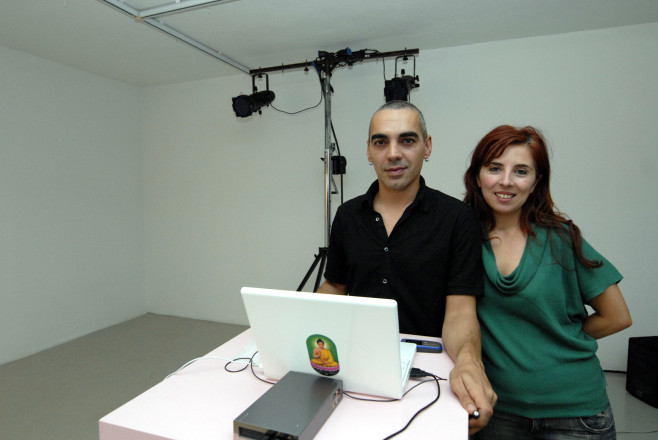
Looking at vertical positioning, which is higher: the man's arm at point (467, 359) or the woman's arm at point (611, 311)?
the woman's arm at point (611, 311)

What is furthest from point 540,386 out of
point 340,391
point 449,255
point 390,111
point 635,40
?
point 635,40

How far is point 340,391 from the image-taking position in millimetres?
866

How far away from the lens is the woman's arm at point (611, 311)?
1.08 metres

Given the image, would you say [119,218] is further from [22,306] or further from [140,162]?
[22,306]

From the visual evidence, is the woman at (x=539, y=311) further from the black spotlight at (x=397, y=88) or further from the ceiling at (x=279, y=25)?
the ceiling at (x=279, y=25)

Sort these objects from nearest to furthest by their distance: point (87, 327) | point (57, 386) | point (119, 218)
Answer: point (57, 386) < point (87, 327) < point (119, 218)

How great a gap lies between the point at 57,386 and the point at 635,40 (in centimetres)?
462

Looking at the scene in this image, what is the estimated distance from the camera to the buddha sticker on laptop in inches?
33.1

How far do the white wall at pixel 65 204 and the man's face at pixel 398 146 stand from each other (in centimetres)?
309

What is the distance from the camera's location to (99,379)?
268cm

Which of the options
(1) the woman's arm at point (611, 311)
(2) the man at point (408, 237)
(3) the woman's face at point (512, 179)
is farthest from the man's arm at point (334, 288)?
(1) the woman's arm at point (611, 311)

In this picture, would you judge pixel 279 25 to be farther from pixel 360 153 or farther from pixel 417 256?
pixel 417 256

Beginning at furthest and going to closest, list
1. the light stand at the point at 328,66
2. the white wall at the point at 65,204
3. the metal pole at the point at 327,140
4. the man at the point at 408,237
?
1. the white wall at the point at 65,204
2. the metal pole at the point at 327,140
3. the light stand at the point at 328,66
4. the man at the point at 408,237

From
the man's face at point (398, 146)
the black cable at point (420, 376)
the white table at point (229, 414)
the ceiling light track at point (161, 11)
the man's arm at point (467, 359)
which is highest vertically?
the ceiling light track at point (161, 11)
